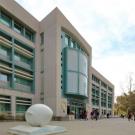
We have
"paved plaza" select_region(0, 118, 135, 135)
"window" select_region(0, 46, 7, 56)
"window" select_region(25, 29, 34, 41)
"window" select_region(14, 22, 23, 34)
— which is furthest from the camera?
"window" select_region(25, 29, 34, 41)

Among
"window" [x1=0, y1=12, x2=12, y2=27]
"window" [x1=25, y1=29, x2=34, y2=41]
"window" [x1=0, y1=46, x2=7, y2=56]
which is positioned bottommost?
"window" [x1=0, y1=46, x2=7, y2=56]

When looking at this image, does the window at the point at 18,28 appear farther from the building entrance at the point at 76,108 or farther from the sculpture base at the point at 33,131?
the sculpture base at the point at 33,131

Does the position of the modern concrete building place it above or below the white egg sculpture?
above

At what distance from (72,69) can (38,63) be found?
555cm

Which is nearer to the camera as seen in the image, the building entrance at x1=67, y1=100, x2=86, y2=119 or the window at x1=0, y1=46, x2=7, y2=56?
the window at x1=0, y1=46, x2=7, y2=56

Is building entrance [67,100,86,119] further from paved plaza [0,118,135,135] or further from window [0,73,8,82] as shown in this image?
paved plaza [0,118,135,135]

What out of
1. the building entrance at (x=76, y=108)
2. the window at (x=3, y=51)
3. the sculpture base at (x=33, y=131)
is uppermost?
the window at (x=3, y=51)

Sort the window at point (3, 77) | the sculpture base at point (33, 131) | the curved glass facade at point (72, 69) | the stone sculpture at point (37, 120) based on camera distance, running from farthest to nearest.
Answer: the curved glass facade at point (72, 69) < the window at point (3, 77) < the stone sculpture at point (37, 120) < the sculpture base at point (33, 131)

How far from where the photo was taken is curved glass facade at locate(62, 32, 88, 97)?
45719mm

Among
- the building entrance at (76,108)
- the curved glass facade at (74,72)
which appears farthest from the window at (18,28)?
the building entrance at (76,108)

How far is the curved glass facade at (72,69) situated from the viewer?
4572cm

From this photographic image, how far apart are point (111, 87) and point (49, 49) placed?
56.2m

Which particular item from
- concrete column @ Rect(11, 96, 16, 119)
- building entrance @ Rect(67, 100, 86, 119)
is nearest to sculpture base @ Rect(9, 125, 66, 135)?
concrete column @ Rect(11, 96, 16, 119)

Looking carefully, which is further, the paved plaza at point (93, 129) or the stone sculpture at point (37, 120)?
the paved plaza at point (93, 129)
